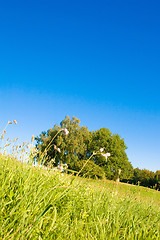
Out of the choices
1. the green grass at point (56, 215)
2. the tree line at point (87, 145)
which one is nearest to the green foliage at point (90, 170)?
the green grass at point (56, 215)

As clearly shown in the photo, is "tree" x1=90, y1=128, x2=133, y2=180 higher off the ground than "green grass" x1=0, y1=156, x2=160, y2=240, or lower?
higher

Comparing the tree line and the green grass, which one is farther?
the tree line

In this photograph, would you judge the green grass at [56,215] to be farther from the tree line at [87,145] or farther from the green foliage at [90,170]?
the tree line at [87,145]

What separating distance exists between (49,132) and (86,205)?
4236 cm

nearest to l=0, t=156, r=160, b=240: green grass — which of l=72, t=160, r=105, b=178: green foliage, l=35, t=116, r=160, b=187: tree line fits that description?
l=72, t=160, r=105, b=178: green foliage

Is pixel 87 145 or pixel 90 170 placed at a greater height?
pixel 87 145

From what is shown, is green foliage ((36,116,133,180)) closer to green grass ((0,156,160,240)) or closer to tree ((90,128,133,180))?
tree ((90,128,133,180))

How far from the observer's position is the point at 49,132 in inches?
1788

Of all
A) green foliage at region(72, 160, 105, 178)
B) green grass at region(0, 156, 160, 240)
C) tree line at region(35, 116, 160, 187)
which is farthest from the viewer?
tree line at region(35, 116, 160, 187)

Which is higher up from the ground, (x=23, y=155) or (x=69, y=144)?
(x=69, y=144)

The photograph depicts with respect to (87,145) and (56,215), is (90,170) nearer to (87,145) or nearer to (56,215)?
(56,215)

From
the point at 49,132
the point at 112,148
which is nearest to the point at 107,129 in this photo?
the point at 112,148

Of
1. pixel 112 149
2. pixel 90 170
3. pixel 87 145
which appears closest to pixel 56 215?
pixel 90 170

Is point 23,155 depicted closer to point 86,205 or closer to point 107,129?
point 86,205
